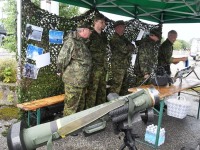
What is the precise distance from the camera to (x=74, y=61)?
156 inches

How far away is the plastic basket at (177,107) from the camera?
5.07 meters

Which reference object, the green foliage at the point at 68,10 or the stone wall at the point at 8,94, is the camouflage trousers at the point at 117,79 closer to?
the stone wall at the point at 8,94

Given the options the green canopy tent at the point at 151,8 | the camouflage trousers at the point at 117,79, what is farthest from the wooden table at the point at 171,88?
the green canopy tent at the point at 151,8

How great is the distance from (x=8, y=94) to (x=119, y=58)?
2.60 m

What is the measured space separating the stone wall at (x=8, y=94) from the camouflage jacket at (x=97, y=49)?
6.76 ft

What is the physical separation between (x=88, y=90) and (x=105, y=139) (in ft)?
3.19

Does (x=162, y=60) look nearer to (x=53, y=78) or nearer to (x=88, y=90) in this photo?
(x=88, y=90)

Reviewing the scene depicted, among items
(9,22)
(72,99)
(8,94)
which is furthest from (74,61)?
(9,22)

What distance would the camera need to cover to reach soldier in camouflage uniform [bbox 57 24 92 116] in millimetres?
3885

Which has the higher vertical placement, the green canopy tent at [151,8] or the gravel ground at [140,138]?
the green canopy tent at [151,8]

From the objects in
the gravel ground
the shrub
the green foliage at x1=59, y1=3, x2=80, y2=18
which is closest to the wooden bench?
the gravel ground

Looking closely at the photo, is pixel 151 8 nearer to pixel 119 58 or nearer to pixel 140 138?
pixel 119 58

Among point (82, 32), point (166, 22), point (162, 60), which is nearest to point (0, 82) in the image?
point (82, 32)

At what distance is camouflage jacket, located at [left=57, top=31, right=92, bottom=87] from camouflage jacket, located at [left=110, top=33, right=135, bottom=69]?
1.13 metres
